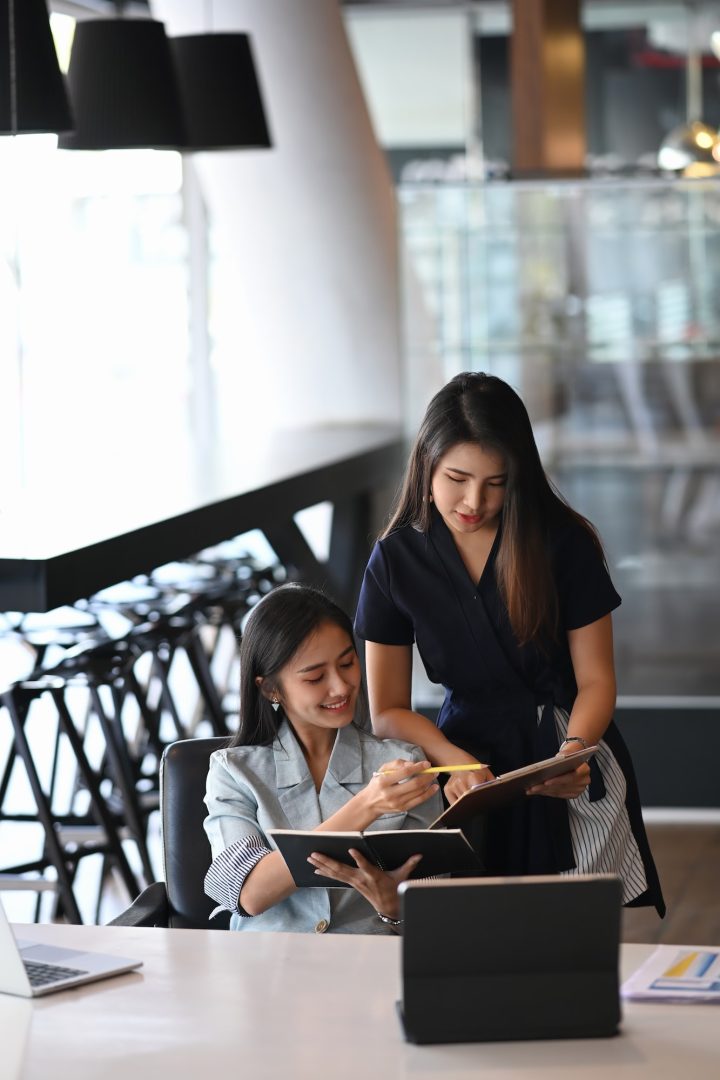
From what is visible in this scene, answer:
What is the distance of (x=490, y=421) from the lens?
243cm

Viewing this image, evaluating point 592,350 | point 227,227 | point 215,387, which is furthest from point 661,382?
point 215,387

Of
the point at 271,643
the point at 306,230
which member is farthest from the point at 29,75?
the point at 306,230

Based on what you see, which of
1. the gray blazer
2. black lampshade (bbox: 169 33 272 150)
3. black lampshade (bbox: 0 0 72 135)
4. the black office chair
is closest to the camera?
the gray blazer

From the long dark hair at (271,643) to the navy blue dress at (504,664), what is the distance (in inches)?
8.3

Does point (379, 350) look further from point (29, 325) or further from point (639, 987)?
point (639, 987)

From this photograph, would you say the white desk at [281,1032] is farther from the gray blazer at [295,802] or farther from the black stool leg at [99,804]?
the black stool leg at [99,804]

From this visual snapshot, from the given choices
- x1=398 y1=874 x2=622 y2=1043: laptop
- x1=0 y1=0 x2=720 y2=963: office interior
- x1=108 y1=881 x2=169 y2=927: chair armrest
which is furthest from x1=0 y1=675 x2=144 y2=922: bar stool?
x1=398 y1=874 x2=622 y2=1043: laptop

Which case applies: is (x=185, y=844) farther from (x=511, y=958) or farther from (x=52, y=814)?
(x=52, y=814)

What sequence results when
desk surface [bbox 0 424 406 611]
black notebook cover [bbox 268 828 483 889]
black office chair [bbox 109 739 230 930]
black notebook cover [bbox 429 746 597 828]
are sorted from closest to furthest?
black notebook cover [bbox 268 828 483 889] < black notebook cover [bbox 429 746 597 828] < black office chair [bbox 109 739 230 930] < desk surface [bbox 0 424 406 611]

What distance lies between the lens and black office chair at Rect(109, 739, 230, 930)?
2.40 metres

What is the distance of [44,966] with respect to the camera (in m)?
1.86

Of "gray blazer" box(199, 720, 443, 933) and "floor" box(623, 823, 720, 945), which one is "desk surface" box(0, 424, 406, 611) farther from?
"floor" box(623, 823, 720, 945)

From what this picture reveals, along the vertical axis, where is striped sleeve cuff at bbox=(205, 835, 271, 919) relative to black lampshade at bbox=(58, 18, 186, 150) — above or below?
below

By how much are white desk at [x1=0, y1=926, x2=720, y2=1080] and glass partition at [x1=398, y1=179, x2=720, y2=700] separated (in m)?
3.74
